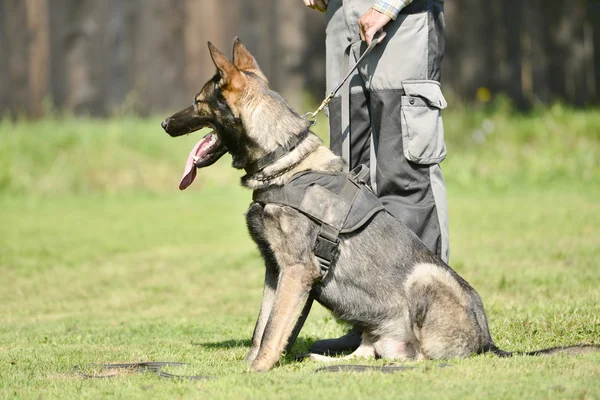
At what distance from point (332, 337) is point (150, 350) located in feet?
3.73

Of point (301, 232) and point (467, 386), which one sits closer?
point (467, 386)

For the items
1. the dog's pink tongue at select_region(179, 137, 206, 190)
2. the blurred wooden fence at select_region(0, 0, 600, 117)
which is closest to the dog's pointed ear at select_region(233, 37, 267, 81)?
the dog's pink tongue at select_region(179, 137, 206, 190)

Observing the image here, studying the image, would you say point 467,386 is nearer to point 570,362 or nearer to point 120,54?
point 570,362

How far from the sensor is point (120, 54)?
12188mm

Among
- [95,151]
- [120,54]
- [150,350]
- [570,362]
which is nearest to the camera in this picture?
[570,362]

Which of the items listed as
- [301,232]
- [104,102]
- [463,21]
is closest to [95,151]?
[104,102]

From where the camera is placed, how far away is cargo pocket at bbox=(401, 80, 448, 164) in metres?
4.52

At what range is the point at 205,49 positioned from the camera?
1230 centimetres

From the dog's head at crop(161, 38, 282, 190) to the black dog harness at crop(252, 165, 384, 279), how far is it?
250 mm

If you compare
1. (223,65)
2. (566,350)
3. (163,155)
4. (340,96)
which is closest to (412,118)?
(340,96)

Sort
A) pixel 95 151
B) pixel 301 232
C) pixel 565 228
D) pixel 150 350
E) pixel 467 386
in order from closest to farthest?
pixel 467 386
pixel 301 232
pixel 150 350
pixel 565 228
pixel 95 151

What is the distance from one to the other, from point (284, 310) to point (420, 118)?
1378 mm

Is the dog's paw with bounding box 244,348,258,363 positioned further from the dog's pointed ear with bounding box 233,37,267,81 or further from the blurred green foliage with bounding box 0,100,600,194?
the blurred green foliage with bounding box 0,100,600,194

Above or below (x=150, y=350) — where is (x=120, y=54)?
above
